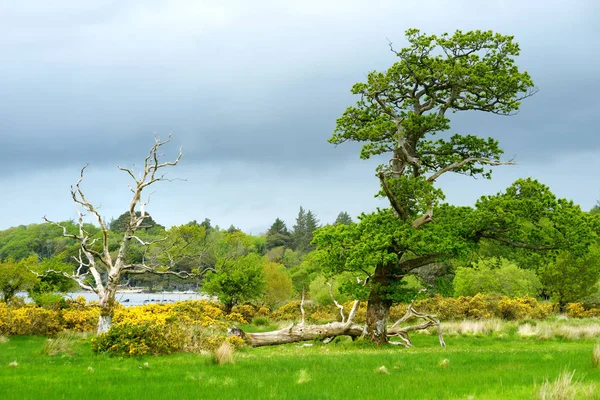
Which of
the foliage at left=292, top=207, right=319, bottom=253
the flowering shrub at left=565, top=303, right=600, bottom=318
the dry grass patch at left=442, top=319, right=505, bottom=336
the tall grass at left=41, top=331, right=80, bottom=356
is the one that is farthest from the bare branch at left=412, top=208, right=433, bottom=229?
the foliage at left=292, top=207, right=319, bottom=253

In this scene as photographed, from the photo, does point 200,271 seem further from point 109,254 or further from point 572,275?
point 572,275

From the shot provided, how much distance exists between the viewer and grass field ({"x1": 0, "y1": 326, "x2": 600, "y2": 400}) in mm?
9227

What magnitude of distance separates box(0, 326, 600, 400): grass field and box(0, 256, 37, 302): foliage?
24037 mm

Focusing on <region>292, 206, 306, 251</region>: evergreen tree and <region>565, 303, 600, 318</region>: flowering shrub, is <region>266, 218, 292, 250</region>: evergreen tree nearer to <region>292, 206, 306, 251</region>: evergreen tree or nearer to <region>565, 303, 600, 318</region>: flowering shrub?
<region>292, 206, 306, 251</region>: evergreen tree

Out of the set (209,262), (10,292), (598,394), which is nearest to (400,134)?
(598,394)

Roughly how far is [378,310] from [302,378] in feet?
42.9

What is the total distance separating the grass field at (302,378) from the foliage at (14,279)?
24037 mm

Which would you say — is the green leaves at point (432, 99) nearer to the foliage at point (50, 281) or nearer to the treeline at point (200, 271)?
the treeline at point (200, 271)

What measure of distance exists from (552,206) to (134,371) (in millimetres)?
17743

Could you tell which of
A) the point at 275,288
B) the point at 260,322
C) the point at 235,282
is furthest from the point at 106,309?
the point at 275,288

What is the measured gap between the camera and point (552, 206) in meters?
21.6

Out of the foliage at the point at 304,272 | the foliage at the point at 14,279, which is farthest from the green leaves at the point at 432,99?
the foliage at the point at 304,272

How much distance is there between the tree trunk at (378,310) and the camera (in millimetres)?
23172

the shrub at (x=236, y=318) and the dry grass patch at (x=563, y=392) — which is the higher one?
the dry grass patch at (x=563, y=392)
